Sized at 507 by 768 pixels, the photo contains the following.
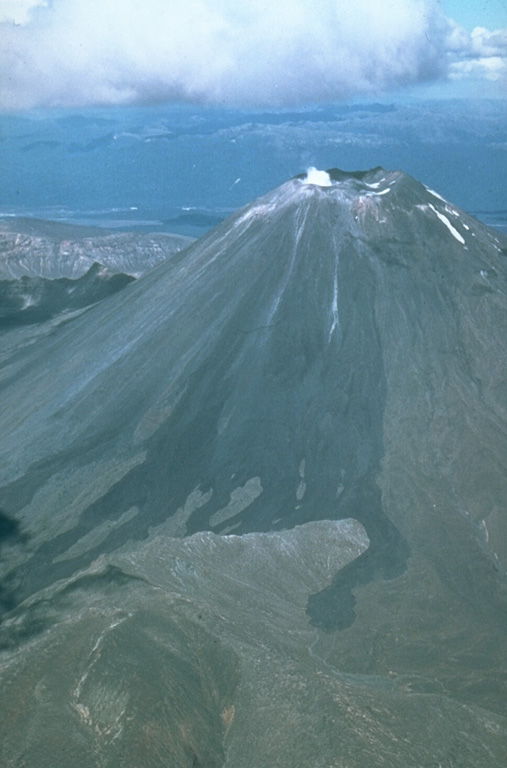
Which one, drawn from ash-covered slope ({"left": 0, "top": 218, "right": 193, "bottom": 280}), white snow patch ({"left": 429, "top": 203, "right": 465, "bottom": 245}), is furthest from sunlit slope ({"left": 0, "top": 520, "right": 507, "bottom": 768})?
ash-covered slope ({"left": 0, "top": 218, "right": 193, "bottom": 280})

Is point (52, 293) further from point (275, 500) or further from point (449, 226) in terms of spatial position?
point (275, 500)

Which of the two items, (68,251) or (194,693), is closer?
(194,693)

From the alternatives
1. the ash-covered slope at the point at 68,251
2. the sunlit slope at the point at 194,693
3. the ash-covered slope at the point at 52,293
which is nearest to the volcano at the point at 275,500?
the sunlit slope at the point at 194,693

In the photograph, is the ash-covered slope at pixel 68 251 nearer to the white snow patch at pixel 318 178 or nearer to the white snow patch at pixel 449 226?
the white snow patch at pixel 318 178

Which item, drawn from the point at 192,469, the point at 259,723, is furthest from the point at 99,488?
the point at 259,723


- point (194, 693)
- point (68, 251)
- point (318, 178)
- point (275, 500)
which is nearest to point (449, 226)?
point (318, 178)

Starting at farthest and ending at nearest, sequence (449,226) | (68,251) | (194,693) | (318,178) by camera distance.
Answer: (68,251), (318,178), (449,226), (194,693)

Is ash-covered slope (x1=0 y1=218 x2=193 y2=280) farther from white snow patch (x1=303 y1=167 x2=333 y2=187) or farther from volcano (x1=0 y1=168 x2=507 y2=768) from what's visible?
white snow patch (x1=303 y1=167 x2=333 y2=187)

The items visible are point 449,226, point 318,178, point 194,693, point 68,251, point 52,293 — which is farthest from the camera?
point 68,251

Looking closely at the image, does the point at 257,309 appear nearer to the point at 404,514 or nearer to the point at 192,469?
the point at 192,469
